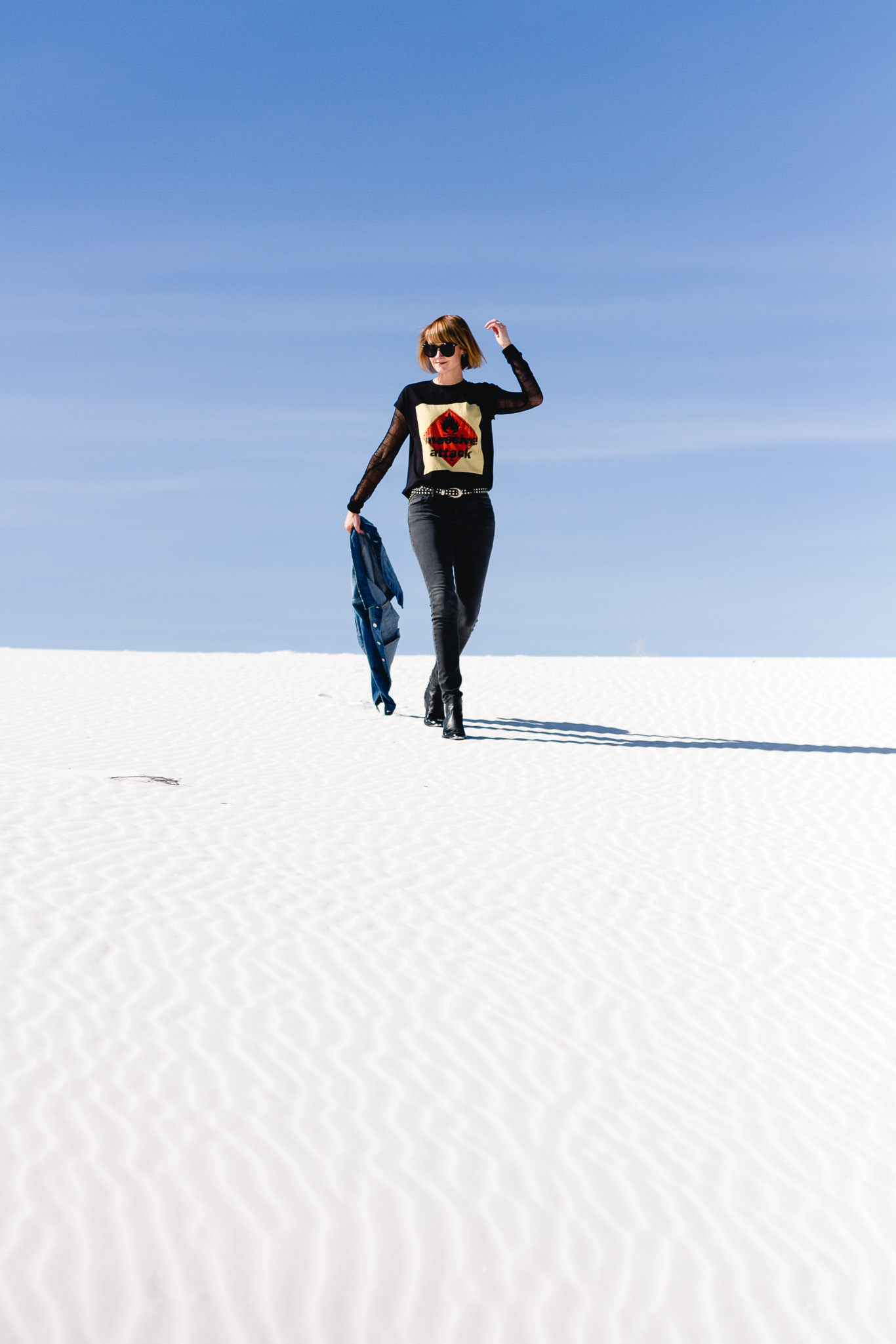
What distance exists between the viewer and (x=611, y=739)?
9234mm

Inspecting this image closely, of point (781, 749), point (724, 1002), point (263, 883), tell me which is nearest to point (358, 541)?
point (781, 749)

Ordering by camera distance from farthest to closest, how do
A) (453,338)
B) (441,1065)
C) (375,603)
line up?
(375,603) → (453,338) → (441,1065)

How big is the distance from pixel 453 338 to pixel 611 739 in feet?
11.0

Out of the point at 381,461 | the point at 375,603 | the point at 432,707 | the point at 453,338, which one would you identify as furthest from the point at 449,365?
the point at 432,707

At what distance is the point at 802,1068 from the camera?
3541 mm

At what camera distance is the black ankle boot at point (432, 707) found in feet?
29.5

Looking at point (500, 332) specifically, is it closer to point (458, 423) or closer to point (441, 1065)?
point (458, 423)

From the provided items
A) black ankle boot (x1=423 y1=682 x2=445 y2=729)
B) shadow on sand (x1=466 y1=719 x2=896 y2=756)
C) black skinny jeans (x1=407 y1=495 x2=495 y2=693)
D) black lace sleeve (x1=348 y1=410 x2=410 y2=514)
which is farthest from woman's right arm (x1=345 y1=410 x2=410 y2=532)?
shadow on sand (x1=466 y1=719 x2=896 y2=756)

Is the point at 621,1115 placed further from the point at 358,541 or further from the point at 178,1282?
the point at 358,541

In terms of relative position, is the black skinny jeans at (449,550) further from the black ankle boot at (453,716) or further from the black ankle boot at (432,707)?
the black ankle boot at (432,707)

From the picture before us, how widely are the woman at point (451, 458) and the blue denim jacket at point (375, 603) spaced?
109 centimetres

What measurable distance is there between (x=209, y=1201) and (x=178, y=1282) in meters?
0.23

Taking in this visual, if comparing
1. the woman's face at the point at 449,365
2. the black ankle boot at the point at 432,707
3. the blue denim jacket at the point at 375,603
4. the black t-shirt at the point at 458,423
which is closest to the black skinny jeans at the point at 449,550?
the black t-shirt at the point at 458,423

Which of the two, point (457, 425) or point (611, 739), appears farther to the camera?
point (611, 739)
